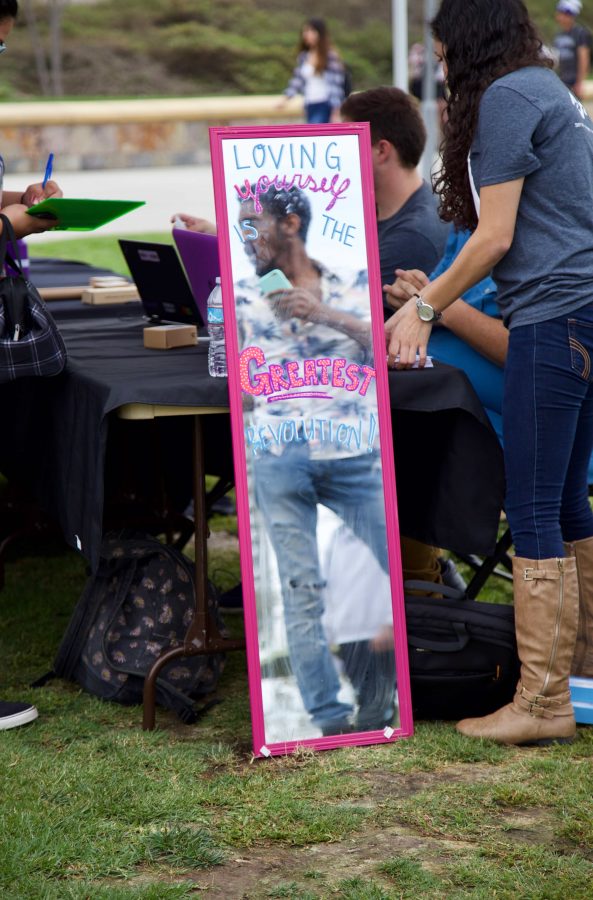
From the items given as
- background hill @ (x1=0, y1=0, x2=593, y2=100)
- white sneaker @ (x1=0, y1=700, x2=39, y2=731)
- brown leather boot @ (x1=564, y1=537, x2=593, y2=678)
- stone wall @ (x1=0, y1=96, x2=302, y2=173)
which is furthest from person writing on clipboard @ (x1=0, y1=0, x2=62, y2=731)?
background hill @ (x1=0, y1=0, x2=593, y2=100)

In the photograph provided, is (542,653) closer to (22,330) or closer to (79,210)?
(22,330)

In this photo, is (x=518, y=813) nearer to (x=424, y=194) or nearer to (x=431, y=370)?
(x=431, y=370)

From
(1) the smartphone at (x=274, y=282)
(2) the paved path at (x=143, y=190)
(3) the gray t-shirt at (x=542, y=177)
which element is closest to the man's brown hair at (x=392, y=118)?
(3) the gray t-shirt at (x=542, y=177)

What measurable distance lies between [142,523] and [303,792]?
152 centimetres

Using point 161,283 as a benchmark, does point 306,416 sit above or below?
below

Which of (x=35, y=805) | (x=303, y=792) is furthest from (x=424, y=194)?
(x=35, y=805)

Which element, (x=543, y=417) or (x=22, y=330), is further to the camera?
(x=22, y=330)

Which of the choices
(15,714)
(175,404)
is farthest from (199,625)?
(175,404)

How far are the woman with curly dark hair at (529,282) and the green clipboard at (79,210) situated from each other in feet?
2.70

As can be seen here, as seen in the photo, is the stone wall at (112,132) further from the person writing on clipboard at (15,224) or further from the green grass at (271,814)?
the green grass at (271,814)

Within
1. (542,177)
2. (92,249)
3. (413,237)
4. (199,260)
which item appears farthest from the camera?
(92,249)

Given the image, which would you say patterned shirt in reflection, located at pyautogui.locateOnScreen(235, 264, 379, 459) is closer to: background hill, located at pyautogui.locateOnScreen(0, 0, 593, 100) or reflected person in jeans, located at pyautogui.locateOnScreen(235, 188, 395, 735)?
reflected person in jeans, located at pyautogui.locateOnScreen(235, 188, 395, 735)

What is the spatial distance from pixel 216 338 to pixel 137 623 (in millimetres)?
774

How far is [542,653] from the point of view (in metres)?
2.88
